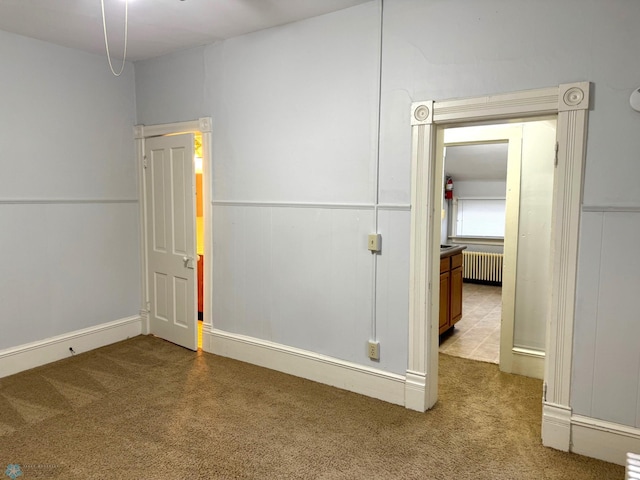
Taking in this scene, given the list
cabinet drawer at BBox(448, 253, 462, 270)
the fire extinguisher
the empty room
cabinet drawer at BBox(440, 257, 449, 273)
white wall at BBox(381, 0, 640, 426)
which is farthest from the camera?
the fire extinguisher

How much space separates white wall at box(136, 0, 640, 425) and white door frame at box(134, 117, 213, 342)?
0.10m

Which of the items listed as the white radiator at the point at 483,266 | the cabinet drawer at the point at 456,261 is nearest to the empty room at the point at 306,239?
the cabinet drawer at the point at 456,261

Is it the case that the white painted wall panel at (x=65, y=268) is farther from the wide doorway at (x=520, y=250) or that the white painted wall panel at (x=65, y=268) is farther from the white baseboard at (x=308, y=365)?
the wide doorway at (x=520, y=250)

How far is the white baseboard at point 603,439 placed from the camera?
7.64ft

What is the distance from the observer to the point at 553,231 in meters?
2.44

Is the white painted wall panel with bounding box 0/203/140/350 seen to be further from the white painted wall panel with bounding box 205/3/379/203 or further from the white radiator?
the white radiator

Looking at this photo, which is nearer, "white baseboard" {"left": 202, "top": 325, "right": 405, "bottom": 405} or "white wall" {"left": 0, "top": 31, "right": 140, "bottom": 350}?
"white baseboard" {"left": 202, "top": 325, "right": 405, "bottom": 405}

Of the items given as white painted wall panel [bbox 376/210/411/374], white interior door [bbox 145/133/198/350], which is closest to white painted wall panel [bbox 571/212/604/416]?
white painted wall panel [bbox 376/210/411/374]

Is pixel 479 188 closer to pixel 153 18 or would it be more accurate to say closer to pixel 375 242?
pixel 375 242

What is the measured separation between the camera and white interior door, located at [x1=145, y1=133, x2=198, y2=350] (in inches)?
155

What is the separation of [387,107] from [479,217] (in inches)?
200

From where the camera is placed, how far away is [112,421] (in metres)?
2.78

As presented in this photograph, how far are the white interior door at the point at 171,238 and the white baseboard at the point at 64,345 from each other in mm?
258

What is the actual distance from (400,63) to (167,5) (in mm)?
1572
